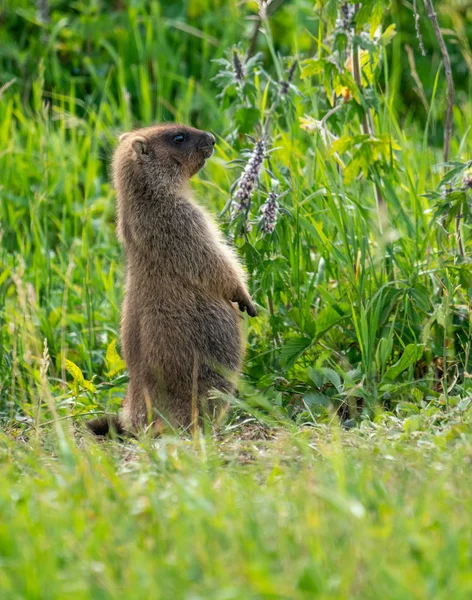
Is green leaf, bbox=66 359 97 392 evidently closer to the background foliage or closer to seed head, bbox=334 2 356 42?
the background foliage

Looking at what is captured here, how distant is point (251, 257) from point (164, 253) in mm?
436

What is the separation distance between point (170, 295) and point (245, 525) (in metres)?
2.11

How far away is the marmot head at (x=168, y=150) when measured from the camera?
487cm

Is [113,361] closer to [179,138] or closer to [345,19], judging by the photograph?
[179,138]

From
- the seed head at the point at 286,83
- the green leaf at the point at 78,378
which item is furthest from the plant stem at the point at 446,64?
the green leaf at the point at 78,378

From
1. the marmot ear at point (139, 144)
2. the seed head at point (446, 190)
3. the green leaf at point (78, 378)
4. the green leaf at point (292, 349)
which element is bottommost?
the green leaf at point (78, 378)

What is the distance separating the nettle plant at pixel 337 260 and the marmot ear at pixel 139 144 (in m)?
0.46

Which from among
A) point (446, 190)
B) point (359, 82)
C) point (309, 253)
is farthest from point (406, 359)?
point (359, 82)

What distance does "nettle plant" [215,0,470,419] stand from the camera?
14.8 ft

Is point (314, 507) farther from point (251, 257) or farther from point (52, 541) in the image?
point (251, 257)

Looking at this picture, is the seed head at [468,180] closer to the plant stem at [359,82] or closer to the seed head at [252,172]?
the plant stem at [359,82]

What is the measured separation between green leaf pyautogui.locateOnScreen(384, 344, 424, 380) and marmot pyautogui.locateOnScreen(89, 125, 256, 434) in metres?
0.71

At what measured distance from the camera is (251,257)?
15.6 ft

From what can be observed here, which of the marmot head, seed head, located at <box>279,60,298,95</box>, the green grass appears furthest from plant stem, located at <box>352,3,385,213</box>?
the green grass
